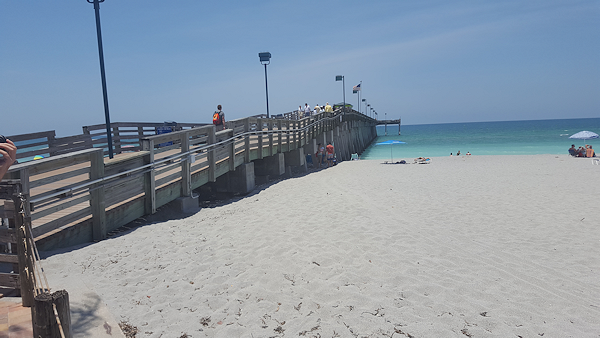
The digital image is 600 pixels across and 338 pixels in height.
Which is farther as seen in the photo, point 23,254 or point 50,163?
point 50,163

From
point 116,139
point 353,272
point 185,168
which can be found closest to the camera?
point 353,272

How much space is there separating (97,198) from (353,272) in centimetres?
410

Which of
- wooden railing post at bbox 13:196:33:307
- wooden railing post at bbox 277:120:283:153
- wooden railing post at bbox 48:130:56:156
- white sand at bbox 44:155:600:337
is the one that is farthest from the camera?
wooden railing post at bbox 277:120:283:153

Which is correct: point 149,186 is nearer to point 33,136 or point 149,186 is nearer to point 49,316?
point 33,136

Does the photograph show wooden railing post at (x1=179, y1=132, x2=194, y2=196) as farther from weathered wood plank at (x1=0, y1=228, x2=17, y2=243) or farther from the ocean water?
the ocean water

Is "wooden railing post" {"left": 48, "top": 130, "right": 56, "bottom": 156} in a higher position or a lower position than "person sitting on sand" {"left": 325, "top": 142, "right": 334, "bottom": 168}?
higher

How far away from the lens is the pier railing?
523cm

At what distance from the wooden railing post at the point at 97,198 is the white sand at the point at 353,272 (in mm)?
301

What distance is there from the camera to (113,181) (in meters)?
6.44

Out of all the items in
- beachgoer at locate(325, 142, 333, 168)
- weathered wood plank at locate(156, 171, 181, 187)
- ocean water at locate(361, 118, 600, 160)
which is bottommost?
ocean water at locate(361, 118, 600, 160)

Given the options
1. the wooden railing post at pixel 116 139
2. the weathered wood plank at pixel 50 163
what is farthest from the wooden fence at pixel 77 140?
the weathered wood plank at pixel 50 163

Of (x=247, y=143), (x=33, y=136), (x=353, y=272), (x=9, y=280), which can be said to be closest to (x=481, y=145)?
(x=247, y=143)

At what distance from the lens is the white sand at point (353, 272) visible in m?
3.81

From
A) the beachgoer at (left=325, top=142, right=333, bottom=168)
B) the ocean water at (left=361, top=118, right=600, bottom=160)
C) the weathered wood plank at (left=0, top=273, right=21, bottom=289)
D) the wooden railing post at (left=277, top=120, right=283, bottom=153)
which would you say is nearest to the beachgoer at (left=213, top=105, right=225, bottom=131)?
the wooden railing post at (left=277, top=120, right=283, bottom=153)
